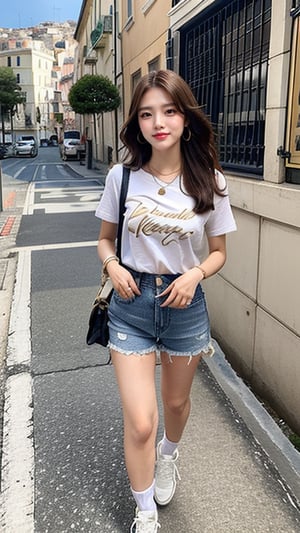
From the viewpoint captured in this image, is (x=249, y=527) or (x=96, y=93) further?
(x=96, y=93)

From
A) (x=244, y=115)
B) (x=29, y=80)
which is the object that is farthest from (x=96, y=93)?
(x=29, y=80)

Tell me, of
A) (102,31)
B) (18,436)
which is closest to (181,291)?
(18,436)

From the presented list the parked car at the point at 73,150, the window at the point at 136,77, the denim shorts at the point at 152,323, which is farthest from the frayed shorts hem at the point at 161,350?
the parked car at the point at 73,150

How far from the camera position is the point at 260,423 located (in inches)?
117

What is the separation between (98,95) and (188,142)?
1873 cm

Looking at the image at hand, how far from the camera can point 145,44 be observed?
11930mm

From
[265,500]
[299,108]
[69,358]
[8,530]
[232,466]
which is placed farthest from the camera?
[69,358]

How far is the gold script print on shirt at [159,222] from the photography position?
1.87m

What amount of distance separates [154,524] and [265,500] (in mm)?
671

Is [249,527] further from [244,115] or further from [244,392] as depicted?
[244,115]

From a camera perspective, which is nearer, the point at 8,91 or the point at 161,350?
the point at 161,350

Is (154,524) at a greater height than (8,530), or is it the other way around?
(154,524)

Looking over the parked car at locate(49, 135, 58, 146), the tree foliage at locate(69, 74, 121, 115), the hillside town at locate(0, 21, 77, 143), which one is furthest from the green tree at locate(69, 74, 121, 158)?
the parked car at locate(49, 135, 58, 146)

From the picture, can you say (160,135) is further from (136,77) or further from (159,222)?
(136,77)
